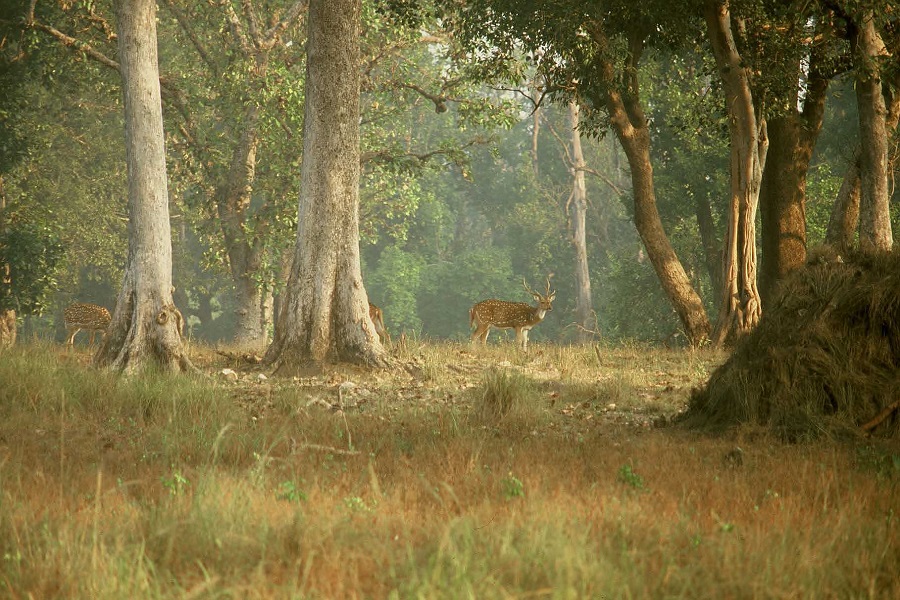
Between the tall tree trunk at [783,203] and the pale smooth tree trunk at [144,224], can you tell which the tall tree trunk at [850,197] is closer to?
the tall tree trunk at [783,203]

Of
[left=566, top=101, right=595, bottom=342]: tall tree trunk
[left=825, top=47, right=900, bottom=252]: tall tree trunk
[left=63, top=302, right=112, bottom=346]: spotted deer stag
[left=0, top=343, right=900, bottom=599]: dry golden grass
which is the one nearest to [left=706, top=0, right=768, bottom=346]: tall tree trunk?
[left=825, top=47, right=900, bottom=252]: tall tree trunk

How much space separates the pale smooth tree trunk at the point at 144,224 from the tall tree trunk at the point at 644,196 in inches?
339

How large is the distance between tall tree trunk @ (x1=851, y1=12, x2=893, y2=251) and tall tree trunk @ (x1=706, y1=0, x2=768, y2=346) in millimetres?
1849

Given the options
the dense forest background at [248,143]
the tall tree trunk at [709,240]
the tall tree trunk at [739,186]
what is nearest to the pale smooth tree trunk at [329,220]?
the dense forest background at [248,143]

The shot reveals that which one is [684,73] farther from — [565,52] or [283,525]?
[283,525]

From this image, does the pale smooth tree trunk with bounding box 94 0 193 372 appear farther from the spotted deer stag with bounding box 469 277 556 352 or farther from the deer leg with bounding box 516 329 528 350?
the spotted deer stag with bounding box 469 277 556 352

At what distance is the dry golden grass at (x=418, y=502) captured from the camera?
4.56 metres

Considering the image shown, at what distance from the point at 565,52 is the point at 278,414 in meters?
10.4

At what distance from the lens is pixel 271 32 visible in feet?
79.6

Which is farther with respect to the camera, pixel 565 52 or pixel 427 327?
pixel 427 327

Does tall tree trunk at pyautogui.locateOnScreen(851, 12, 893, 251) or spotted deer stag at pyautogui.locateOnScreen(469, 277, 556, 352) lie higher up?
tall tree trunk at pyautogui.locateOnScreen(851, 12, 893, 251)

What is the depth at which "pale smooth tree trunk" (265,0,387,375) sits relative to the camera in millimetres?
14273

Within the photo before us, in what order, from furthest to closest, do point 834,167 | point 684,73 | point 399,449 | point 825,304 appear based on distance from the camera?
point 834,167 → point 684,73 → point 825,304 → point 399,449

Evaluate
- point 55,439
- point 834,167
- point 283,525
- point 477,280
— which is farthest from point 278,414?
point 477,280
